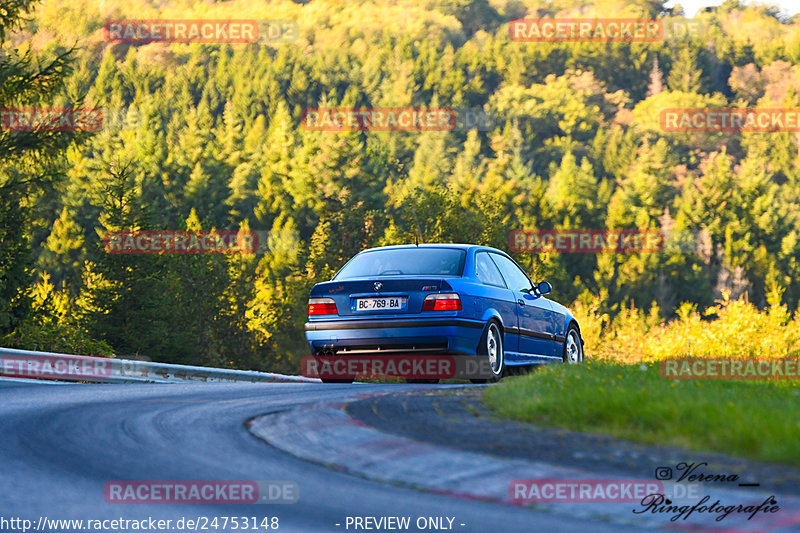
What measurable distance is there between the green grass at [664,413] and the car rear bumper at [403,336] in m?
2.47

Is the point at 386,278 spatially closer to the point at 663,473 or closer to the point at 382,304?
the point at 382,304

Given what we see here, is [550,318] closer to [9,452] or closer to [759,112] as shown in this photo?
[9,452]

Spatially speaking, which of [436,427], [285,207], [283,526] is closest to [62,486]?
[283,526]

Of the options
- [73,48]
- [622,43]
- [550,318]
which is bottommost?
[550,318]

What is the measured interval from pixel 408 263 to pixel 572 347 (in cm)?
395

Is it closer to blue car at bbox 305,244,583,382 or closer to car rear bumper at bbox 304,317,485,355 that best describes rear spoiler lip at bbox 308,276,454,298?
blue car at bbox 305,244,583,382

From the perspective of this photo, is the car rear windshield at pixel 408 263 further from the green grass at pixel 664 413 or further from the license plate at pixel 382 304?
the green grass at pixel 664 413

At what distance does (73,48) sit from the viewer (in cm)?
2914

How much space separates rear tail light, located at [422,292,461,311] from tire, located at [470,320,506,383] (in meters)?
0.58

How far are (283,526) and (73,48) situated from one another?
27.3m

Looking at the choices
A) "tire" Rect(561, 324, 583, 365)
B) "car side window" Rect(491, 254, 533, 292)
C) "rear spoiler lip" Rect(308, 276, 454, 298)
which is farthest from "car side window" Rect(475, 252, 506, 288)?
"tire" Rect(561, 324, 583, 365)

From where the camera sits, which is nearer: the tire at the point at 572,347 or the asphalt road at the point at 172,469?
the asphalt road at the point at 172,469

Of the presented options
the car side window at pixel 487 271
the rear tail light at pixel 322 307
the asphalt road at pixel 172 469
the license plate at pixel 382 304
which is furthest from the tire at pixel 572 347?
the asphalt road at pixel 172 469

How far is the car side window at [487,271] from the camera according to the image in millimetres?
11961
